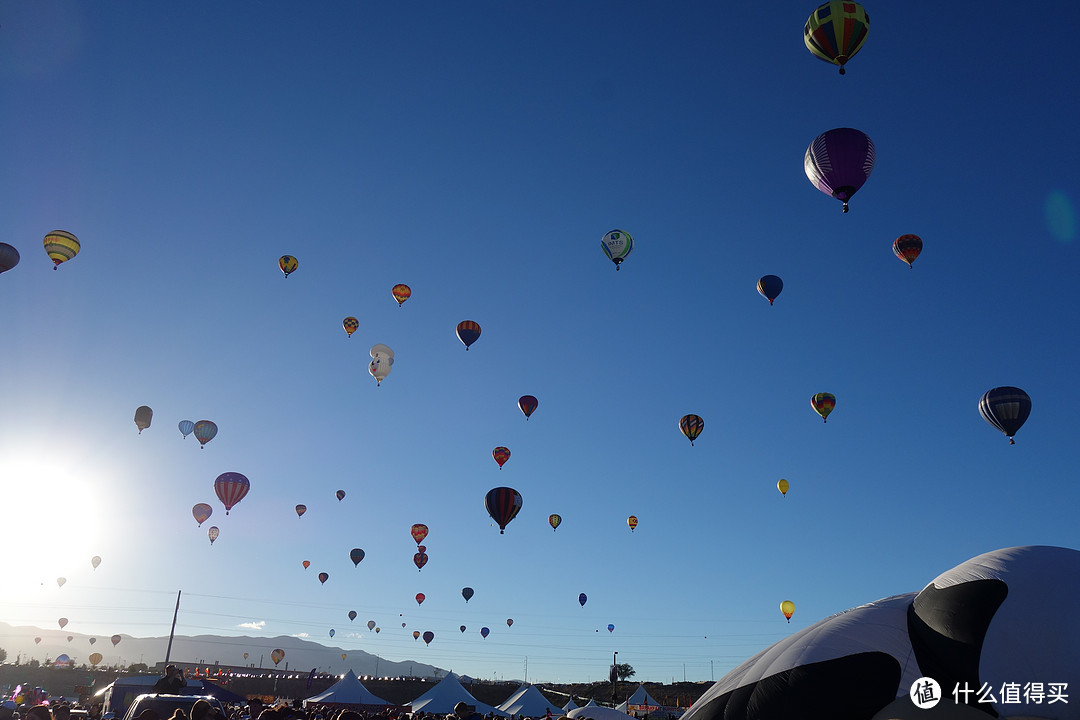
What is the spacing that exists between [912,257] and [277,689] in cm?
5846

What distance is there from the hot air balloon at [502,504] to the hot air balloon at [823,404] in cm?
1314

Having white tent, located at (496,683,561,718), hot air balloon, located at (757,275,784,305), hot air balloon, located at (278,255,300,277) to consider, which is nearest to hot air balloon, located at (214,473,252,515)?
hot air balloon, located at (278,255,300,277)

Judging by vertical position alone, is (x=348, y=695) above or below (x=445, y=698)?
below

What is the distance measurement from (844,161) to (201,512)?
34294 millimetres

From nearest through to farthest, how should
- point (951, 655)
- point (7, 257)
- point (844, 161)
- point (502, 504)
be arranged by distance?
point (951, 655), point (844, 161), point (7, 257), point (502, 504)

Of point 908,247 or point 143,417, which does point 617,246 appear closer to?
point 908,247

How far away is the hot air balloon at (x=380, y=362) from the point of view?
109 ft

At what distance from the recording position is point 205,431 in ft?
113

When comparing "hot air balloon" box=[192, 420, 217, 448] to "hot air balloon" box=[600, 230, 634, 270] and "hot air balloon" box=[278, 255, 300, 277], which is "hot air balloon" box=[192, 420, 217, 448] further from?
"hot air balloon" box=[600, 230, 634, 270]

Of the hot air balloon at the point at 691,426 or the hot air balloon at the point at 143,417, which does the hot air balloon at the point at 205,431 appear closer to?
the hot air balloon at the point at 143,417

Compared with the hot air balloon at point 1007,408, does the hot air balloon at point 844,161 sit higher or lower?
higher

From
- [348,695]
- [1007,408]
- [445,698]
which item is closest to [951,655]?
[1007,408]

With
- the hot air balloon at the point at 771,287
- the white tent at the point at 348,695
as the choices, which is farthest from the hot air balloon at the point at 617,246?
the white tent at the point at 348,695

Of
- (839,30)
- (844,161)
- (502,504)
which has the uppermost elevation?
(839,30)
